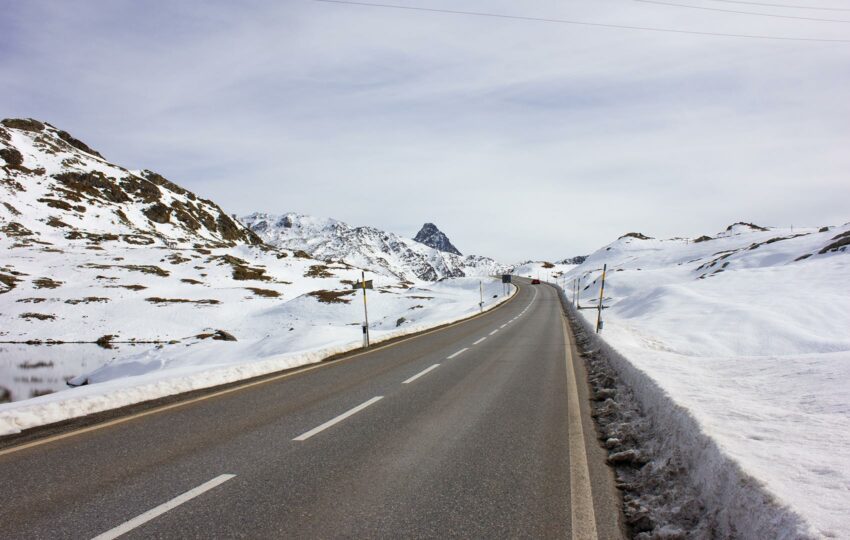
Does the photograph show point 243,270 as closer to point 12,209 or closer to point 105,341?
point 105,341

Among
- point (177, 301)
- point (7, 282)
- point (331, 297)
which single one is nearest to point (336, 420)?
point (331, 297)

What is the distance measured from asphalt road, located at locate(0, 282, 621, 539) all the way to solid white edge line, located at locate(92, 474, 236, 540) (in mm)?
16

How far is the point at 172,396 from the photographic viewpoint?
335 inches

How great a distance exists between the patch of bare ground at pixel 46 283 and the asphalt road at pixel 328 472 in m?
60.2

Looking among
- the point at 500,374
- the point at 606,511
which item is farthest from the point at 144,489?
the point at 500,374

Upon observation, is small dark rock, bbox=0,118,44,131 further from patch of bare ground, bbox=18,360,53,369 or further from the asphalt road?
the asphalt road

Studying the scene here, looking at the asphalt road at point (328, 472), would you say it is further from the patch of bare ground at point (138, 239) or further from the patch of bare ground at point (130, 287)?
the patch of bare ground at point (138, 239)

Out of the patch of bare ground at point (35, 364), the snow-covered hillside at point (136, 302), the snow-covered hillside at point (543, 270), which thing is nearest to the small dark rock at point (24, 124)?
the snow-covered hillside at point (136, 302)

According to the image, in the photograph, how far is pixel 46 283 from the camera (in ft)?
178

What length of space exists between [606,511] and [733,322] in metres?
19.9

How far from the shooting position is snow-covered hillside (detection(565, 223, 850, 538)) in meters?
3.51

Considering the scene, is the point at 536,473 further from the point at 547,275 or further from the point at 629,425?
the point at 547,275

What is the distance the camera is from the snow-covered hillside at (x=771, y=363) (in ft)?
11.5

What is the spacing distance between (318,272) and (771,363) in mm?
80400
